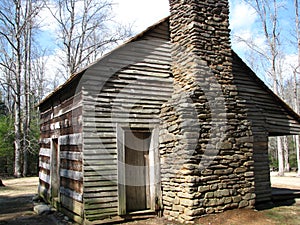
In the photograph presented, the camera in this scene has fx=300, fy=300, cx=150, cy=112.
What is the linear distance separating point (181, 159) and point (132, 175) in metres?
1.46

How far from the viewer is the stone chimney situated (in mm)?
7156

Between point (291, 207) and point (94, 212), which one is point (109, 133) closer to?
point (94, 212)

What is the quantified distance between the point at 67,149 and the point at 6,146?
57.1ft

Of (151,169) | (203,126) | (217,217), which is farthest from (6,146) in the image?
(217,217)

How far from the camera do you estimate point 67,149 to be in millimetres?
8492

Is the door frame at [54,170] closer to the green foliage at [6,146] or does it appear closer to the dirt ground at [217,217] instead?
Answer: the dirt ground at [217,217]

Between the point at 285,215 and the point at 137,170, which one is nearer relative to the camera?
the point at 285,215

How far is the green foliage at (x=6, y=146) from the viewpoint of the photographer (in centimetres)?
2295

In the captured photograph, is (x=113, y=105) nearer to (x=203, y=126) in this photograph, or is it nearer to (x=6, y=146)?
(x=203, y=126)

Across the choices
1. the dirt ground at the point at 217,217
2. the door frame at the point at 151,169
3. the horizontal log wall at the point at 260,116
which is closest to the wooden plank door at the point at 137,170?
the door frame at the point at 151,169

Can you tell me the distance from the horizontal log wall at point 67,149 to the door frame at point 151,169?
0.94 meters

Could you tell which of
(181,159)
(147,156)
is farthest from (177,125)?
(147,156)

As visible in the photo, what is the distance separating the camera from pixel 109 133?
753cm

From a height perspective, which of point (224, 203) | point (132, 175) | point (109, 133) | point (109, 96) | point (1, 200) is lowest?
point (1, 200)
